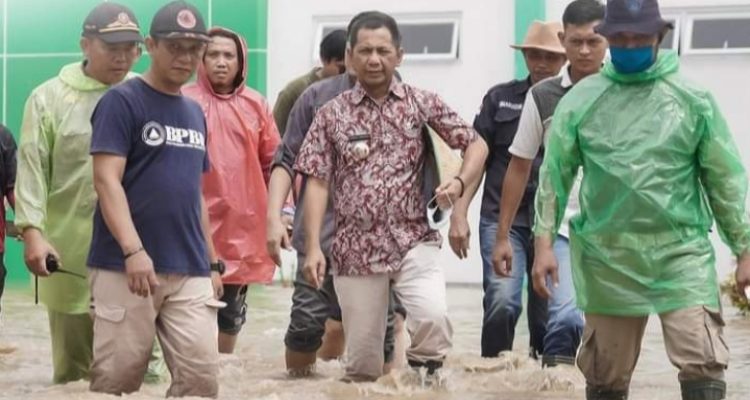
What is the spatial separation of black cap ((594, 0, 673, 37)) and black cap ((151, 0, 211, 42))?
65.7 inches

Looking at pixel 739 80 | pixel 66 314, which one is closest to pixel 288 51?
pixel 739 80

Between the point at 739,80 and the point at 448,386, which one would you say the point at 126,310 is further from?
the point at 739,80

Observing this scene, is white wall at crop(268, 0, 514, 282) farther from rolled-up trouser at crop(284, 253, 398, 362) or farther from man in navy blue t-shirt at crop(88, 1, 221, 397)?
man in navy blue t-shirt at crop(88, 1, 221, 397)

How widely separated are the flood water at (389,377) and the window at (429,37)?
5.57 m

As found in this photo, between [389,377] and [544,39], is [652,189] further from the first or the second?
[544,39]

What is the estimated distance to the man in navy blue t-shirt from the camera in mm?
7453

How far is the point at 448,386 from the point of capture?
341 inches

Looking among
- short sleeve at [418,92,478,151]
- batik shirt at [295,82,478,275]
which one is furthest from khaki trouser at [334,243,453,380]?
short sleeve at [418,92,478,151]

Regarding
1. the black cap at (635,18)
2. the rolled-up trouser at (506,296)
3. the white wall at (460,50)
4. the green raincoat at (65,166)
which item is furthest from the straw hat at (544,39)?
the white wall at (460,50)

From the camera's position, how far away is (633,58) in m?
6.84

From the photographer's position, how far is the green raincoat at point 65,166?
8.49m

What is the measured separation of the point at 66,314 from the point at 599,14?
279 centimetres

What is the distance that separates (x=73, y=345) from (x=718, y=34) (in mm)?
9920

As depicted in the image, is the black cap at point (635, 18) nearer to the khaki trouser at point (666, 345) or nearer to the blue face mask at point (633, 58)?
the blue face mask at point (633, 58)
